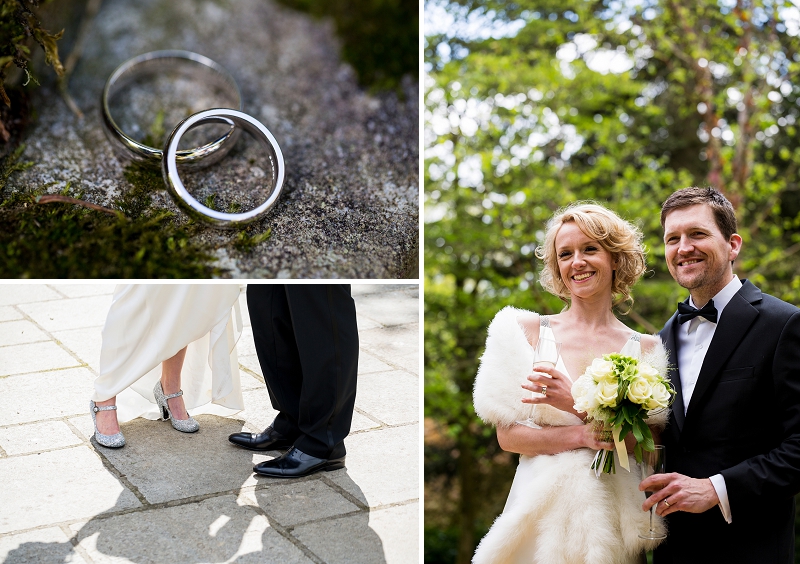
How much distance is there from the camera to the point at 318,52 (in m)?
2.50

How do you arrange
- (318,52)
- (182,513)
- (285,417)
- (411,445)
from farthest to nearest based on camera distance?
(318,52)
(285,417)
(411,445)
(182,513)

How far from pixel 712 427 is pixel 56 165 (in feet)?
5.30

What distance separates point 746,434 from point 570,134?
4.33 m

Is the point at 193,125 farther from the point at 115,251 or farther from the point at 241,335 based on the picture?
the point at 241,335

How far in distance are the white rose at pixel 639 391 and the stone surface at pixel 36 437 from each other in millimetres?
1253

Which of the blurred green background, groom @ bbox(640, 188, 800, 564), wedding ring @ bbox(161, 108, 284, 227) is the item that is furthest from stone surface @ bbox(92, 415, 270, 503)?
the blurred green background

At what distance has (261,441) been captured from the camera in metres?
1.81

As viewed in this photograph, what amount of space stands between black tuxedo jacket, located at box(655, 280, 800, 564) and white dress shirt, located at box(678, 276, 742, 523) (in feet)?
0.11

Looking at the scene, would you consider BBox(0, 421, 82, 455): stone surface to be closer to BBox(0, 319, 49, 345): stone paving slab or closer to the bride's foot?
the bride's foot

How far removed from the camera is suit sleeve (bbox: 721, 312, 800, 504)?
1.55 metres

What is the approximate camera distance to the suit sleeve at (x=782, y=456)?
5.09 feet

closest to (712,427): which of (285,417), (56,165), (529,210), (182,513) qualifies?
(285,417)

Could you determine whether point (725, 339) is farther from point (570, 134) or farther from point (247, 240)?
point (570, 134)

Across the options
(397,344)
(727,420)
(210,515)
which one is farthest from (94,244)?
(727,420)
